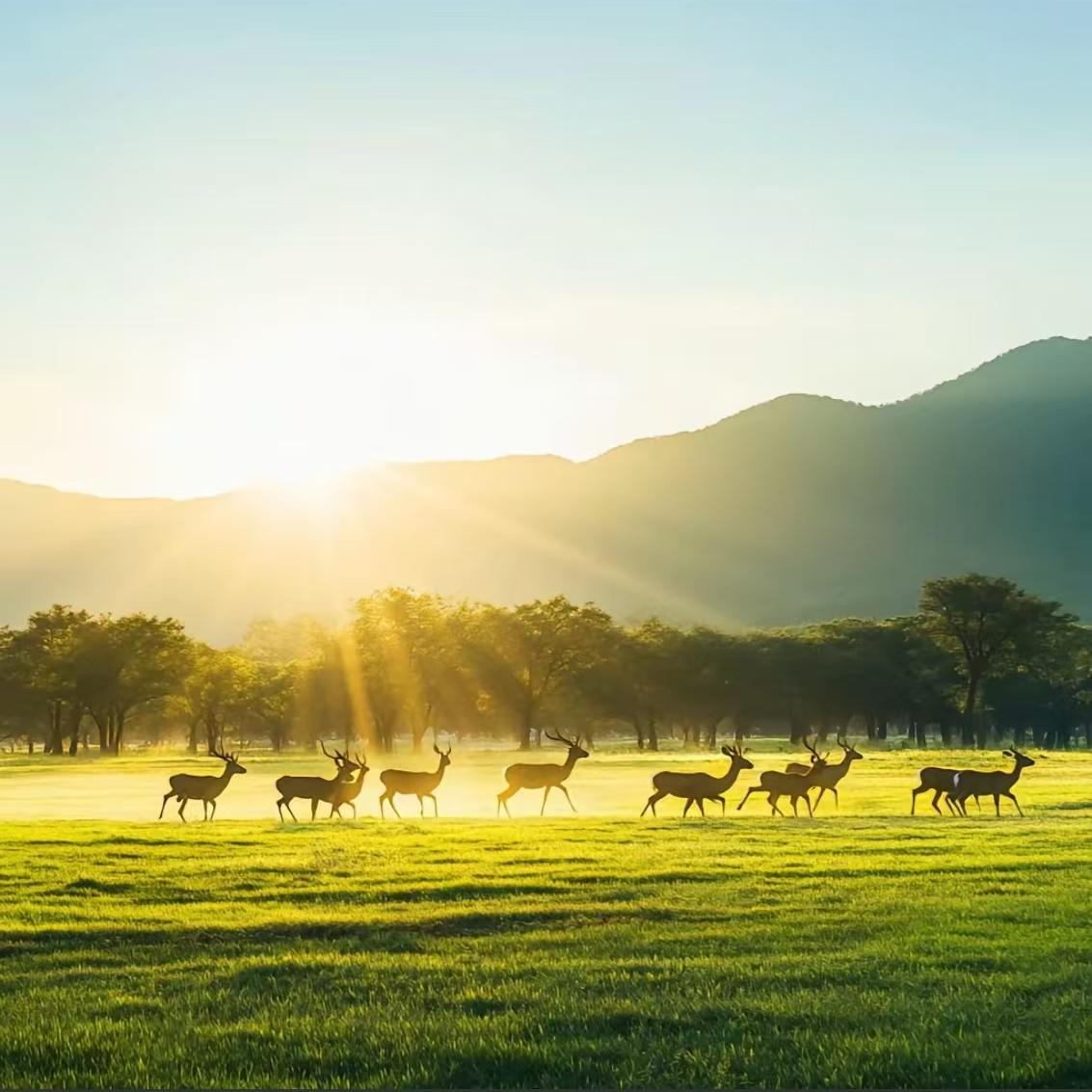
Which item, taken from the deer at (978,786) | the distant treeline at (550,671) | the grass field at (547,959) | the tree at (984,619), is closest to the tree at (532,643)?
the distant treeline at (550,671)

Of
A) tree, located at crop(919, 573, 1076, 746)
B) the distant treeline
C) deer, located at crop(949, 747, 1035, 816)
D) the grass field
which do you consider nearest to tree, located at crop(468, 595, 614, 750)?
the distant treeline

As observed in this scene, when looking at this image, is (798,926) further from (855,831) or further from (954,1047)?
(855,831)

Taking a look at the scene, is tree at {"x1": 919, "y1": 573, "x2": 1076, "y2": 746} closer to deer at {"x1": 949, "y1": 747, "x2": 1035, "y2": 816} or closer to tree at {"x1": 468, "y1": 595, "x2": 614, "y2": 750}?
tree at {"x1": 468, "y1": 595, "x2": 614, "y2": 750}

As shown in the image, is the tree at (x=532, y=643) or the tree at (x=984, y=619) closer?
the tree at (x=984, y=619)

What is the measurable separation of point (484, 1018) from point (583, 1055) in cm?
118

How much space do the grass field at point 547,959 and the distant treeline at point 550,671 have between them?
3297 inches

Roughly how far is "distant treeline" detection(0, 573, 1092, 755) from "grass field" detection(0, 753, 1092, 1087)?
275 feet

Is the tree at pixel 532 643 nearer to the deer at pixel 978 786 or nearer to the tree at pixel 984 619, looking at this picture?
the tree at pixel 984 619

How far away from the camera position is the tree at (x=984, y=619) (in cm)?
10862

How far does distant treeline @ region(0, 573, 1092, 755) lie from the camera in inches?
4286

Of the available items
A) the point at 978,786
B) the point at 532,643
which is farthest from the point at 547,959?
the point at 532,643

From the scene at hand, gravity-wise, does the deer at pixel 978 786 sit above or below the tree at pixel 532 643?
below

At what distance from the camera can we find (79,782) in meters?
61.4

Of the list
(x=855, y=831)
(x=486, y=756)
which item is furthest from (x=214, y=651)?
(x=855, y=831)
